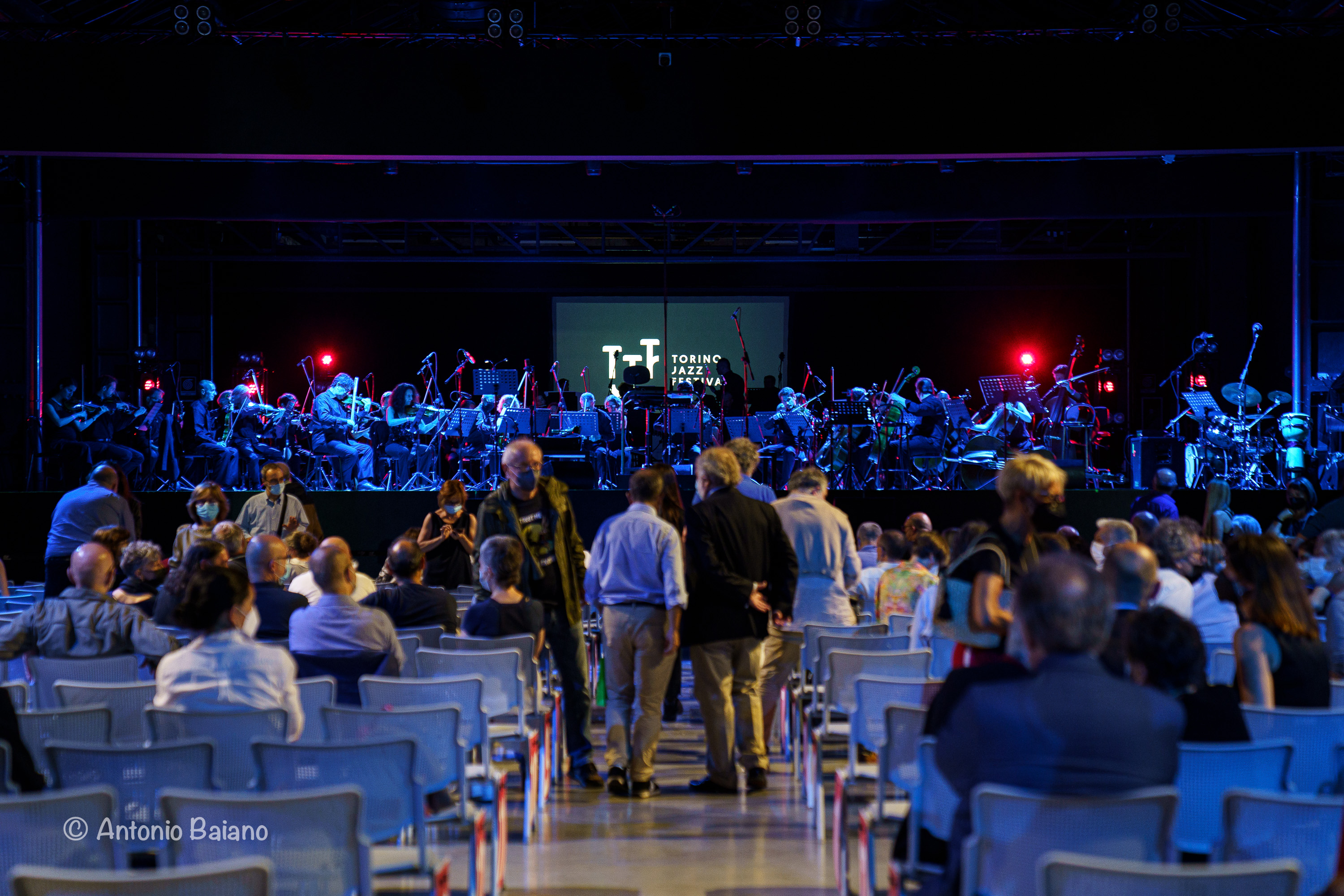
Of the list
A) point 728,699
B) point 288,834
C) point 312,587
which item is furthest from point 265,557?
point 288,834

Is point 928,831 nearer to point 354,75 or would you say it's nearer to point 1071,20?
point 354,75

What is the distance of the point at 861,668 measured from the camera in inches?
179

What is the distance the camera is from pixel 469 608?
191 inches

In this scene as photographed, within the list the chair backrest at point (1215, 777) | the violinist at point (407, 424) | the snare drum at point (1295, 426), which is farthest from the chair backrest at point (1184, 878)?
the violinist at point (407, 424)

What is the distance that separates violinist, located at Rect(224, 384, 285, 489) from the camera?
13.0 m

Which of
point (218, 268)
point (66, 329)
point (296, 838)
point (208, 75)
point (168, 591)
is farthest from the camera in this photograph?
point (218, 268)

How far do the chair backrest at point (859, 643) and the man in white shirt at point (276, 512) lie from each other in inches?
152

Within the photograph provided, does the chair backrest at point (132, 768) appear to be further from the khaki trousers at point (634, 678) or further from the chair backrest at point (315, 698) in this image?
the khaki trousers at point (634, 678)

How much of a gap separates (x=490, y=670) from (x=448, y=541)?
8.89ft

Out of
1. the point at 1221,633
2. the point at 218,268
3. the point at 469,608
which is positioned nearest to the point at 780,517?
the point at 469,608

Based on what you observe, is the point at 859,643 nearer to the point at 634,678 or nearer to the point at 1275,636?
the point at 634,678

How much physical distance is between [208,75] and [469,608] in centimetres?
632

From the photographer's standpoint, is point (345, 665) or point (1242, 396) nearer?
point (345, 665)

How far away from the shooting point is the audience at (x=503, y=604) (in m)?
4.79
